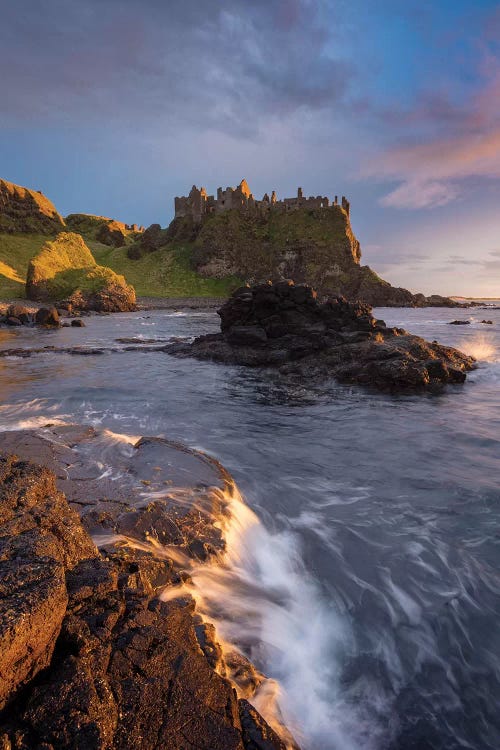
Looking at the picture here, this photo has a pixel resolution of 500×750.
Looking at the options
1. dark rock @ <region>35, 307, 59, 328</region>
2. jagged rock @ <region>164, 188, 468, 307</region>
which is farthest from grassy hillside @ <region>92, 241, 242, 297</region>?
dark rock @ <region>35, 307, 59, 328</region>

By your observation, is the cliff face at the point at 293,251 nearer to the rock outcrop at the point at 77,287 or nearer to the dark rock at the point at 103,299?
the rock outcrop at the point at 77,287

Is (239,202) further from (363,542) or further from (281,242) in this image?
(363,542)

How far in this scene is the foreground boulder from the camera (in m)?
18.5

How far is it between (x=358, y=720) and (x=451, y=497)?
555cm

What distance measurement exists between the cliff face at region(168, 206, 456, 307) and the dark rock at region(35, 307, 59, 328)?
70.4 meters

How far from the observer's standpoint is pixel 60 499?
487 cm

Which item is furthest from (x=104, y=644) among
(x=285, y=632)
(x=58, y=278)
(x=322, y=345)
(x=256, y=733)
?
(x=58, y=278)

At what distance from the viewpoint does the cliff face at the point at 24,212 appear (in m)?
98.8

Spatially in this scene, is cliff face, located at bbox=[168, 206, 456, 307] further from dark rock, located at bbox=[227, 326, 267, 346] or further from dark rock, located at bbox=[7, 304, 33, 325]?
dark rock, located at bbox=[227, 326, 267, 346]

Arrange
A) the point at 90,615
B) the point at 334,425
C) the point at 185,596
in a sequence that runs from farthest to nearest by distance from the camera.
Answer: the point at 334,425 → the point at 185,596 → the point at 90,615

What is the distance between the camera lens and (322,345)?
21594mm

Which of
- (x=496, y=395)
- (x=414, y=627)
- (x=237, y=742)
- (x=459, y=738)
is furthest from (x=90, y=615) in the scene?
(x=496, y=395)

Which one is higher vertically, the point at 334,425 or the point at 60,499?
the point at 60,499

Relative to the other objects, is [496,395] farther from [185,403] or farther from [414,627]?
[414,627]
